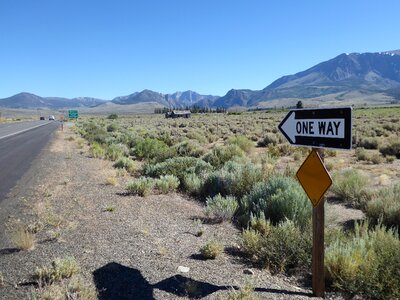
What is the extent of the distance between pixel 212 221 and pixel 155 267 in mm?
2787

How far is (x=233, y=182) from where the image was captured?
1110 cm

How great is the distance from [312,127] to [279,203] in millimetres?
3572

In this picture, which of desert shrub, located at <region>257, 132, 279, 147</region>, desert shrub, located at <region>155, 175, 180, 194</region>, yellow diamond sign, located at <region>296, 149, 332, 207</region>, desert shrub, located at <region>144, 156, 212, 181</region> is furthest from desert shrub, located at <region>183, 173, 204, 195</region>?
desert shrub, located at <region>257, 132, 279, 147</region>

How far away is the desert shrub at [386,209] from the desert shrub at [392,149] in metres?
12.9

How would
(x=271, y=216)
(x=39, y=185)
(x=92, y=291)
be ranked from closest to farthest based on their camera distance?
(x=92, y=291) → (x=271, y=216) → (x=39, y=185)

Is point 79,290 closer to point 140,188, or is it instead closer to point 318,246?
point 318,246

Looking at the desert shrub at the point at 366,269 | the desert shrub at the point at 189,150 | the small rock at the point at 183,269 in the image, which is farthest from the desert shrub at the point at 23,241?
the desert shrub at the point at 189,150

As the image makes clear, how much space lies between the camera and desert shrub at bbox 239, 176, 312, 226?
7.78 meters

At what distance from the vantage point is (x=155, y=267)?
581 cm

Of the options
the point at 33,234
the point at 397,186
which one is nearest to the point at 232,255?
the point at 33,234

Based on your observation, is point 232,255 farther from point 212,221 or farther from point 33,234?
point 33,234

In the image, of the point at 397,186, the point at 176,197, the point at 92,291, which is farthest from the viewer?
the point at 176,197

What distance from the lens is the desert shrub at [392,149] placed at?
21.3 metres

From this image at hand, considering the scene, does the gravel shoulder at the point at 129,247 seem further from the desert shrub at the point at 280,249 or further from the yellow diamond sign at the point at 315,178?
the yellow diamond sign at the point at 315,178
